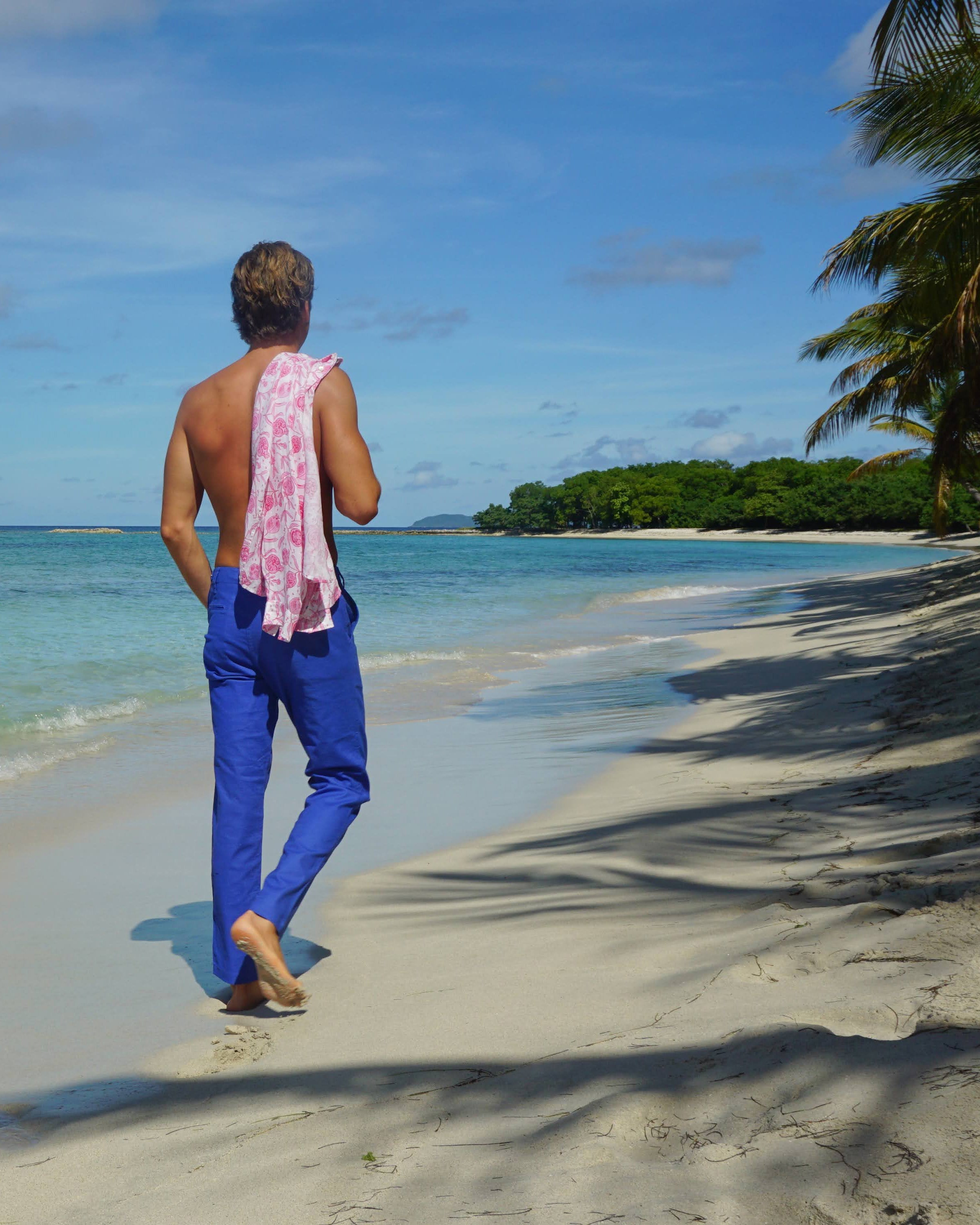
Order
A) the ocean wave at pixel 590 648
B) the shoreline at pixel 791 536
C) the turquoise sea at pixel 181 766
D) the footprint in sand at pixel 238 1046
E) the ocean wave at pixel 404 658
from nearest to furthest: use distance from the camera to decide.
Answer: the footprint in sand at pixel 238 1046 → the turquoise sea at pixel 181 766 → the ocean wave at pixel 404 658 → the ocean wave at pixel 590 648 → the shoreline at pixel 791 536

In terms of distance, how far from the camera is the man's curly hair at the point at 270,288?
2.73 m

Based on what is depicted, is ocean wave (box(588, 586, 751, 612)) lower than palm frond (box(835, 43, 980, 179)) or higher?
→ lower

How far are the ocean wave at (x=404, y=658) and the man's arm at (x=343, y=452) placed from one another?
8842mm

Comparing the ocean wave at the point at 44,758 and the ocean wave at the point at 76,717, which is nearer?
the ocean wave at the point at 44,758

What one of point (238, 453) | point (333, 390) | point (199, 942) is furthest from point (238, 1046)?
point (333, 390)

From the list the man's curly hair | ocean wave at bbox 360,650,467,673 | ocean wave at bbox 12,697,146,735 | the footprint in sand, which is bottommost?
the footprint in sand

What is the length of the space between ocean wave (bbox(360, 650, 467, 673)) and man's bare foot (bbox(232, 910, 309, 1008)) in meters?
8.80

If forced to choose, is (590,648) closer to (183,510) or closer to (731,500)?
(183,510)

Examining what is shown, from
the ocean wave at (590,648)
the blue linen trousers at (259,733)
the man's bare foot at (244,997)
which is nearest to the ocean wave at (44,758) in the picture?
the man's bare foot at (244,997)

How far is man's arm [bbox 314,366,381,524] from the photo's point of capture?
266 centimetres

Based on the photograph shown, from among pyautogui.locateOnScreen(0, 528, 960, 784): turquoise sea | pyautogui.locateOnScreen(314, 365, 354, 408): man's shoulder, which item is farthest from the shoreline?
pyautogui.locateOnScreen(314, 365, 354, 408): man's shoulder

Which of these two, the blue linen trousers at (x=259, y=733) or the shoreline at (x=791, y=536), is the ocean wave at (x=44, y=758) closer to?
the blue linen trousers at (x=259, y=733)

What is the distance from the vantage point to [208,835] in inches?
194

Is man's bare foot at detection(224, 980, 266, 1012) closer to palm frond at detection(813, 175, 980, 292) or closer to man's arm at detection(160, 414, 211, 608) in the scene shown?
man's arm at detection(160, 414, 211, 608)
